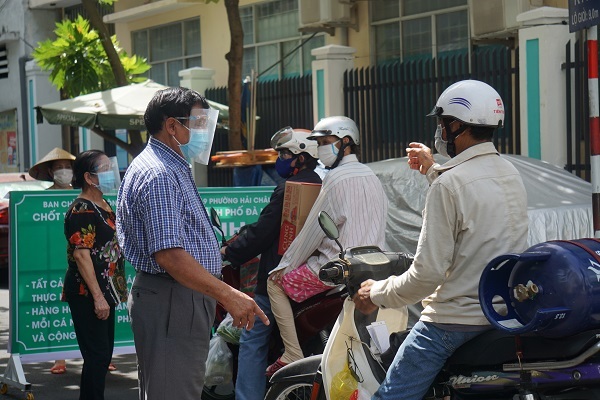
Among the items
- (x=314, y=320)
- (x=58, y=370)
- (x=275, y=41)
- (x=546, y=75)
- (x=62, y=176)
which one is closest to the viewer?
(x=314, y=320)

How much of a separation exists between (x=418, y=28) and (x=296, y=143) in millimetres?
9136

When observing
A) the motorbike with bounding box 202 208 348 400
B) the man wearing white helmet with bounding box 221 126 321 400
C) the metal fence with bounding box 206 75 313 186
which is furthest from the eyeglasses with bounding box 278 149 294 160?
the metal fence with bounding box 206 75 313 186

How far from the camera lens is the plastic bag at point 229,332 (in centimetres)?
652

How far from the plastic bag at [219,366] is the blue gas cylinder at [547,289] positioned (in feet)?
10.7

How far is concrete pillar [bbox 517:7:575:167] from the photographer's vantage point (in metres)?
10.3

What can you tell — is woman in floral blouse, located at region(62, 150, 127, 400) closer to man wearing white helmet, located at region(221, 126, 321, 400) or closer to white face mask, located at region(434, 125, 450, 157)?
man wearing white helmet, located at region(221, 126, 321, 400)

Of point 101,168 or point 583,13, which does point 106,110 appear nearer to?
point 101,168

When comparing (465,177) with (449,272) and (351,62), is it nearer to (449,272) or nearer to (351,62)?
(449,272)

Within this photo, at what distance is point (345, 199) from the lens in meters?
5.83

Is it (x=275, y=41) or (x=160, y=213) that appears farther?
(x=275, y=41)

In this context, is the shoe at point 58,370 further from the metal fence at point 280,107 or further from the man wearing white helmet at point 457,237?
the metal fence at point 280,107

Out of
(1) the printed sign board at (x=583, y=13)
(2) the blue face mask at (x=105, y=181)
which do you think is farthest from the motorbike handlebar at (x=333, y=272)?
(1) the printed sign board at (x=583, y=13)

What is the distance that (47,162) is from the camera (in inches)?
356

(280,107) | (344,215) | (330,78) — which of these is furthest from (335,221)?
(280,107)
